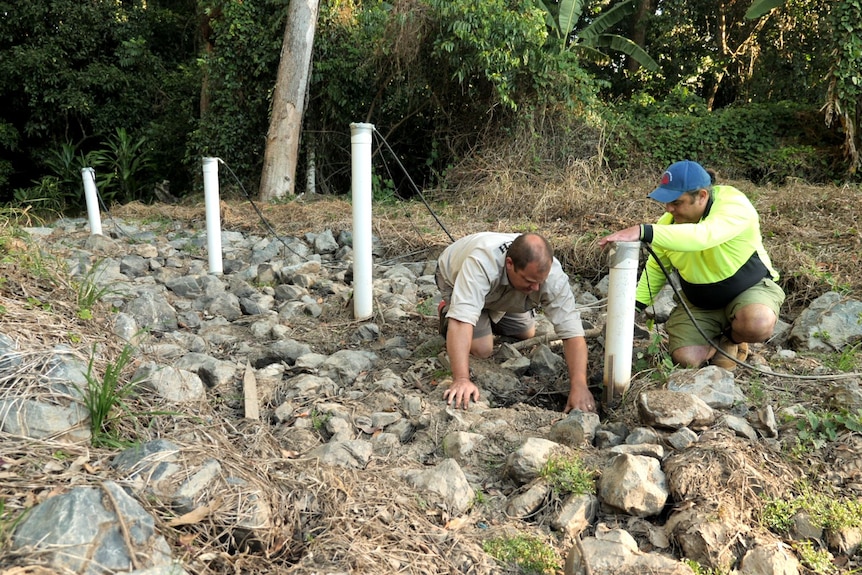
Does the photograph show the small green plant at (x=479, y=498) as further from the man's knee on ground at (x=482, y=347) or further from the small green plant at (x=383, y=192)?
the small green plant at (x=383, y=192)

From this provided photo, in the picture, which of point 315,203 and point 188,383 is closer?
point 188,383

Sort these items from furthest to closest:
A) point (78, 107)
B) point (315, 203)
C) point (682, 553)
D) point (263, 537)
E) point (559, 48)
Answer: point (78, 107)
point (559, 48)
point (315, 203)
point (682, 553)
point (263, 537)

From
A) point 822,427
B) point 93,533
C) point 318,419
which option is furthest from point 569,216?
point 93,533

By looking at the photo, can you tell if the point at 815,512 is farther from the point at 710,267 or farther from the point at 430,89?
the point at 430,89

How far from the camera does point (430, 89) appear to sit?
9781 millimetres

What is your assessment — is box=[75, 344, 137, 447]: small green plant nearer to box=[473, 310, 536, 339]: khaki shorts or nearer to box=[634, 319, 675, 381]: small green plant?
box=[473, 310, 536, 339]: khaki shorts

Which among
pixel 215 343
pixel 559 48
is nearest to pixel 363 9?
pixel 559 48

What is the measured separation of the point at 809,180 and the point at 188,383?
9597 mm

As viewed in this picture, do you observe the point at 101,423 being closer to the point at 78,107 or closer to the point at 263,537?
the point at 263,537

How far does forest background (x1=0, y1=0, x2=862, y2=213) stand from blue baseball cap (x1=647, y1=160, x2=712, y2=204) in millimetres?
4457

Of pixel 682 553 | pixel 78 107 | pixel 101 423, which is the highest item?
pixel 78 107

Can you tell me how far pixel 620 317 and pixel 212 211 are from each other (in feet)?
12.3

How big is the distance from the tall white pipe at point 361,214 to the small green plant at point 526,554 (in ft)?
8.12

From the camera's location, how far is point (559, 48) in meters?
9.48
